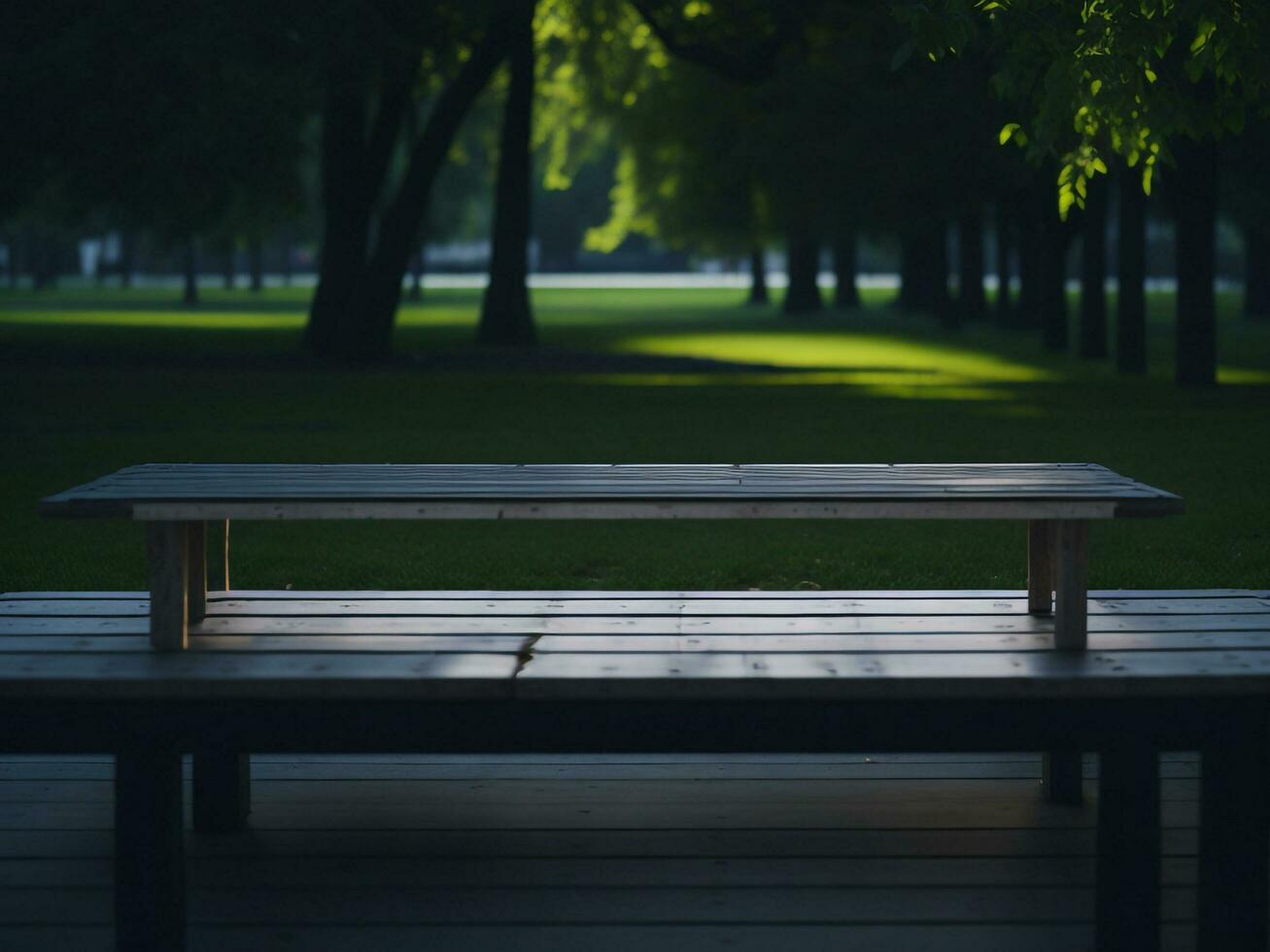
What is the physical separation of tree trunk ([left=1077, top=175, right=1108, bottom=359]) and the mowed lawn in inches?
48.0

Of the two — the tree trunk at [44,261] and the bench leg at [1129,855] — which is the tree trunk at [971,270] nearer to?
the bench leg at [1129,855]

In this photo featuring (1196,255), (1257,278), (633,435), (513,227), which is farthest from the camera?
(1257,278)

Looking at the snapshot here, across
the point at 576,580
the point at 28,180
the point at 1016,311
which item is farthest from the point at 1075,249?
the point at 576,580

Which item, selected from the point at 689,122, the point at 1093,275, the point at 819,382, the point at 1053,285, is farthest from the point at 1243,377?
the point at 689,122

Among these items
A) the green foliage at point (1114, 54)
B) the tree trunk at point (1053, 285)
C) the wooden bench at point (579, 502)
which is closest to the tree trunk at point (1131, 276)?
the tree trunk at point (1053, 285)

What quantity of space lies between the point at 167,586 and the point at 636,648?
1.15 m

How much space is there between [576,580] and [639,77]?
37238 millimetres

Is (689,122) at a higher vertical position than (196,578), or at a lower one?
higher

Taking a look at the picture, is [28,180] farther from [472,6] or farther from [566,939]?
[566,939]

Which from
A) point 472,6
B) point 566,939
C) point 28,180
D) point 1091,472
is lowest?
point 566,939

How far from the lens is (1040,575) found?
5121 millimetres

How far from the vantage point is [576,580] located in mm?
9930

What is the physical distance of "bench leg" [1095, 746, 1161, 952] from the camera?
4.23 metres

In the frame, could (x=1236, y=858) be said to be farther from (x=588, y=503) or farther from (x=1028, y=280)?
(x=1028, y=280)
